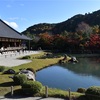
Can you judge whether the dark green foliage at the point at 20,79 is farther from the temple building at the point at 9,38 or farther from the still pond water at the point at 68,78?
the temple building at the point at 9,38

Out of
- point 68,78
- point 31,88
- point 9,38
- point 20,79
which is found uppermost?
point 9,38

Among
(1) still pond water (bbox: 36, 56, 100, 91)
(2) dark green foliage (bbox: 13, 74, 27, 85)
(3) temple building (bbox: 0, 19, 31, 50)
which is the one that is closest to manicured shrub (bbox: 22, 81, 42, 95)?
(2) dark green foliage (bbox: 13, 74, 27, 85)

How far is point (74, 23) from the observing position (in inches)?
4978

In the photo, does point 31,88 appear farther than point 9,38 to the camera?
No

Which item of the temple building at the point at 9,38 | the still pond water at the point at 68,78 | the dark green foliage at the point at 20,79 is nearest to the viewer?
the dark green foliage at the point at 20,79

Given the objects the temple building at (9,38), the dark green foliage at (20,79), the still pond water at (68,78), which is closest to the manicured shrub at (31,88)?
the dark green foliage at (20,79)

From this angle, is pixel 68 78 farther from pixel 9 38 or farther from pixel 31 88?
pixel 9 38

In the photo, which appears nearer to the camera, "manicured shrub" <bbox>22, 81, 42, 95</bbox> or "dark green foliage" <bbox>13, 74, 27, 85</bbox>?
"manicured shrub" <bbox>22, 81, 42, 95</bbox>

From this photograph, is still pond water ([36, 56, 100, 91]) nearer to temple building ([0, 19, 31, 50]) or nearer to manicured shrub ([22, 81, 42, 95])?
manicured shrub ([22, 81, 42, 95])

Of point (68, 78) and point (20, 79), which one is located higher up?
point (20, 79)

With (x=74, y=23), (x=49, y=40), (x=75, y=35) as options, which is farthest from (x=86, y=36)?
(x=74, y=23)

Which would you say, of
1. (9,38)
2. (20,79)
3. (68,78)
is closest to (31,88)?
(20,79)

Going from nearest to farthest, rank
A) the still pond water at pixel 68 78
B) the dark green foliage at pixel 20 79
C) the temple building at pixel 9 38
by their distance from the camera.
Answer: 1. the dark green foliage at pixel 20 79
2. the still pond water at pixel 68 78
3. the temple building at pixel 9 38

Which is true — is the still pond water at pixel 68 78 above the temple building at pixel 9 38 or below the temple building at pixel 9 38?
below
